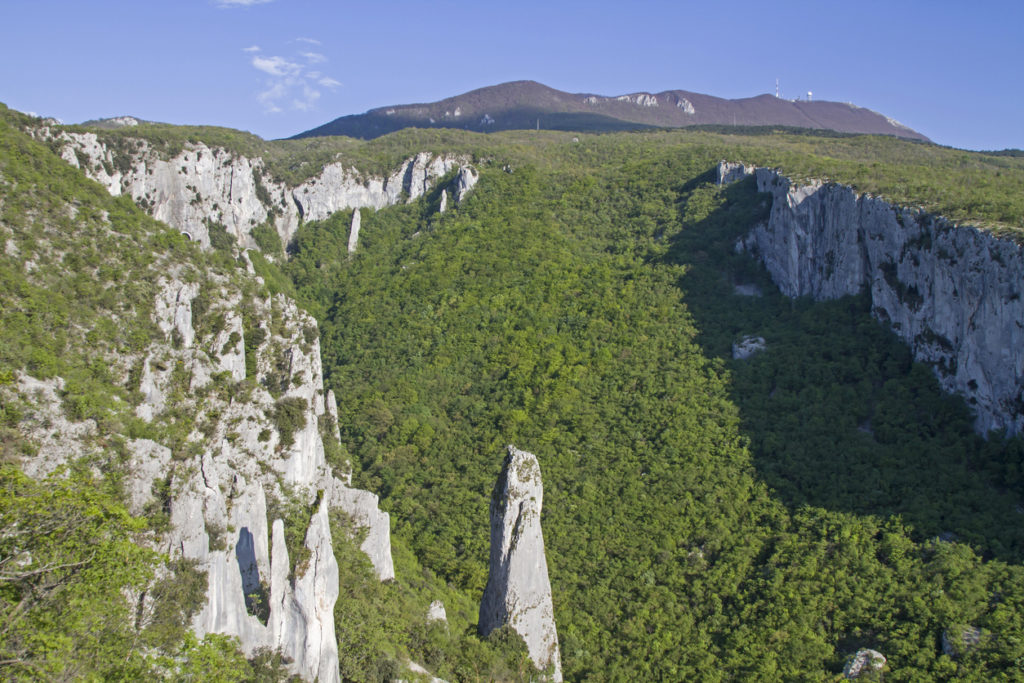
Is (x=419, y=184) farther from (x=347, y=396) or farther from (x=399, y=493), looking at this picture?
(x=399, y=493)

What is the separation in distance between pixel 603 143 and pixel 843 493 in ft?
262

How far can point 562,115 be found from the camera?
170500 mm

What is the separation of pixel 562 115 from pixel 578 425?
12874cm

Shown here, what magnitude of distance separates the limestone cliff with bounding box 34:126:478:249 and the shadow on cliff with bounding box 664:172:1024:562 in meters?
40.2

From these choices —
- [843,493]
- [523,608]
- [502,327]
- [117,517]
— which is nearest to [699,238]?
[502,327]


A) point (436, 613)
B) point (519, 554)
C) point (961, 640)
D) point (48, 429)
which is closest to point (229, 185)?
point (48, 429)

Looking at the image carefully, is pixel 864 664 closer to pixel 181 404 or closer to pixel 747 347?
pixel 747 347

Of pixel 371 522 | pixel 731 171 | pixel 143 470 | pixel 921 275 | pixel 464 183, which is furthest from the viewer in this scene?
pixel 464 183

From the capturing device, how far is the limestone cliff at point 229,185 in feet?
228

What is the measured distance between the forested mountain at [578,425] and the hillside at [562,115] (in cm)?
8550

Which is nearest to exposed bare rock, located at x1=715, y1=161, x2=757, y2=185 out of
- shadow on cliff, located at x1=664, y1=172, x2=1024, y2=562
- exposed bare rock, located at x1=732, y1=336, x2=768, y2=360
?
shadow on cliff, located at x1=664, y1=172, x2=1024, y2=562

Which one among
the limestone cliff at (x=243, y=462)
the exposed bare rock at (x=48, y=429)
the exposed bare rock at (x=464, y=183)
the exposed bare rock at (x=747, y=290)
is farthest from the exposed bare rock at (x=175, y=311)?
the exposed bare rock at (x=464, y=183)

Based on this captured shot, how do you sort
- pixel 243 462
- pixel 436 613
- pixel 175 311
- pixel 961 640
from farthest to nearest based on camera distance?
pixel 175 311 < pixel 243 462 < pixel 436 613 < pixel 961 640

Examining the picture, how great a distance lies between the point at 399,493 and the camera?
52.0 meters
